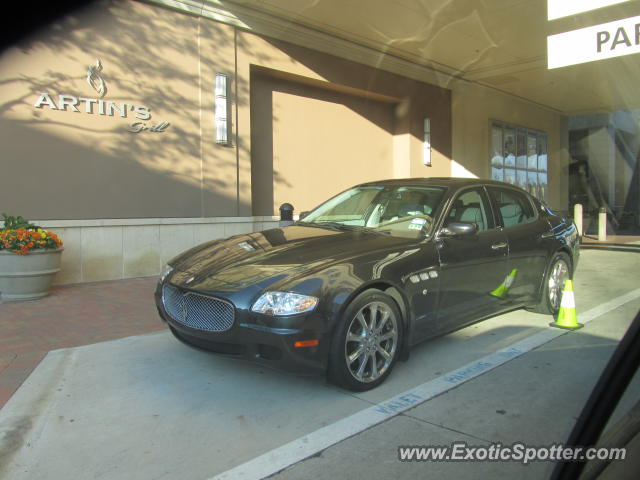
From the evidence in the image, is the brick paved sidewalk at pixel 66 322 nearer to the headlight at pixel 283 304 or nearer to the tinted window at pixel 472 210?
the headlight at pixel 283 304

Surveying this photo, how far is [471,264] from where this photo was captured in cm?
448

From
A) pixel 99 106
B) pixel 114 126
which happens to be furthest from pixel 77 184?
pixel 99 106

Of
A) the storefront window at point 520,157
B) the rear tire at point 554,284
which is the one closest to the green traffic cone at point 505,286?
the rear tire at point 554,284

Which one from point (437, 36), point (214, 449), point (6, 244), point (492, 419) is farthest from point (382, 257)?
point (437, 36)

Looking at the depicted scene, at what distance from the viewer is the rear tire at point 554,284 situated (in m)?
5.54

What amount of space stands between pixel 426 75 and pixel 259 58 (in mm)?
5502

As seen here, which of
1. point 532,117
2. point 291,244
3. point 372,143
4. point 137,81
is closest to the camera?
point 291,244

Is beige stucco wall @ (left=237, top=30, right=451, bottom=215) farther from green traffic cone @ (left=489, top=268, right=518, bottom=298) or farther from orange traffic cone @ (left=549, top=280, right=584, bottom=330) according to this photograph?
orange traffic cone @ (left=549, top=280, right=584, bottom=330)

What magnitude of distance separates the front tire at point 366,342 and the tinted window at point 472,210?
1.30 m

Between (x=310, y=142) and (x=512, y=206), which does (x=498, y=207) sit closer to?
(x=512, y=206)

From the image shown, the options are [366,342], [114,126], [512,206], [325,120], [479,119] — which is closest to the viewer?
[366,342]

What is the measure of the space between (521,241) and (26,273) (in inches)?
235

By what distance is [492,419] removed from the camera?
3.19m

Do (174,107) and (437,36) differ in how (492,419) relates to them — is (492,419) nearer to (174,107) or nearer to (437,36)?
(174,107)
